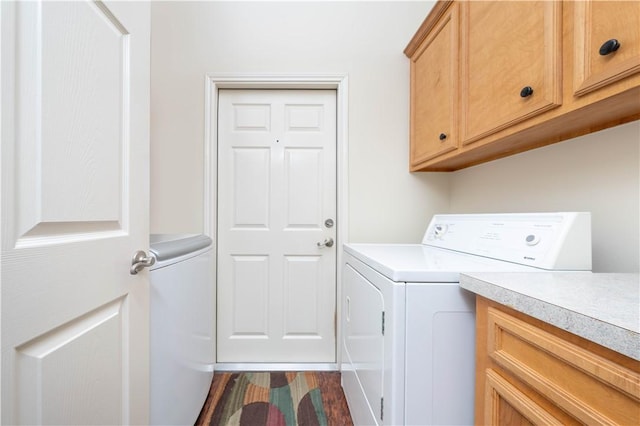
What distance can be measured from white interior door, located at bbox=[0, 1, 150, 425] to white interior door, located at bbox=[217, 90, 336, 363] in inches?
41.6

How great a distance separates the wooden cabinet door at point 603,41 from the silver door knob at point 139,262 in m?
1.36

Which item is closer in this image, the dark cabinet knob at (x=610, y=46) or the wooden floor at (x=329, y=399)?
the dark cabinet knob at (x=610, y=46)

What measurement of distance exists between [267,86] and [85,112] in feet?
4.71

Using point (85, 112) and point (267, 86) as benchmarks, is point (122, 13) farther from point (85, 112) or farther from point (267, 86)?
point (267, 86)

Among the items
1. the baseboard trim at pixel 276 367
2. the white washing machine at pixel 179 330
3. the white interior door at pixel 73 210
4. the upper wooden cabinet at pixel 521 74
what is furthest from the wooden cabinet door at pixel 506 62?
the baseboard trim at pixel 276 367

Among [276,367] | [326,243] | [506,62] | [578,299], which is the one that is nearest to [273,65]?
[326,243]

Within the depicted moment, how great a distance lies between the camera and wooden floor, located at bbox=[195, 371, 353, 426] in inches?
55.7

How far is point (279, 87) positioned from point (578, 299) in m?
1.92

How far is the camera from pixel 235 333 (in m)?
1.90

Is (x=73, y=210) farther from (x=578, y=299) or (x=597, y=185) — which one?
(x=597, y=185)

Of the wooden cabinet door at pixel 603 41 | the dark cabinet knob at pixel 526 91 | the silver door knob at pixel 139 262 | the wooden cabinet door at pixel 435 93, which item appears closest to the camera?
the wooden cabinet door at pixel 603 41

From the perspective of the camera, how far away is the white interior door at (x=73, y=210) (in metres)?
0.47

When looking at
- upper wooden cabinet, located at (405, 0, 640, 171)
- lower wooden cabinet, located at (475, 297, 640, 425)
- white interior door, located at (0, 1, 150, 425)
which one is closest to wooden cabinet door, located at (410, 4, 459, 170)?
upper wooden cabinet, located at (405, 0, 640, 171)

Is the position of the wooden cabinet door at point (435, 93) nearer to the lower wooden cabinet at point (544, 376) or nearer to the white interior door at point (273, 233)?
the white interior door at point (273, 233)
